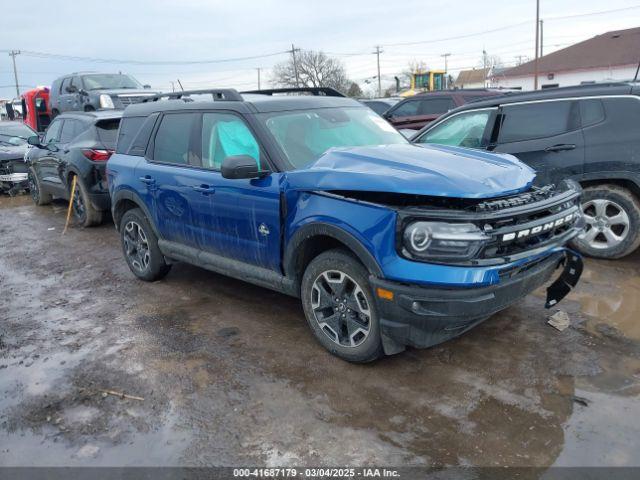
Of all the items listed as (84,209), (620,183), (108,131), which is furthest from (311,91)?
(84,209)

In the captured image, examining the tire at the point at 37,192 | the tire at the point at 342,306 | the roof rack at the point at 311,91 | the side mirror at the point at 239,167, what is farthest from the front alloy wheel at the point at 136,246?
the tire at the point at 37,192

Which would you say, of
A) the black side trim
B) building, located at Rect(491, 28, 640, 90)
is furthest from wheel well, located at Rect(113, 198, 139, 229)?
building, located at Rect(491, 28, 640, 90)

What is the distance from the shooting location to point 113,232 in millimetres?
8633

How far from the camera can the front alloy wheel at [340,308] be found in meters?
3.64

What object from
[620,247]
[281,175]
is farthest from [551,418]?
[620,247]

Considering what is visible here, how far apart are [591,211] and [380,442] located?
3.97m

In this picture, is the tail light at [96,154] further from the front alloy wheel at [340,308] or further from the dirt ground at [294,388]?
the front alloy wheel at [340,308]

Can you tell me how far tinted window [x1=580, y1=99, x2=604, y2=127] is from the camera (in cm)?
549

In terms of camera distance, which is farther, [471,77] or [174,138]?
[471,77]

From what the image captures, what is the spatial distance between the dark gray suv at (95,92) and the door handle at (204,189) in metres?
9.35

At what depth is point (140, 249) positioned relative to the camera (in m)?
5.87

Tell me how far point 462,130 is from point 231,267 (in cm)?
349

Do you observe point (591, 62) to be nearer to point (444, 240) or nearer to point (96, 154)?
point (96, 154)

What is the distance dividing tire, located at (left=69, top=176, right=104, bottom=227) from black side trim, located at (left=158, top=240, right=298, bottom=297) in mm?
3856
